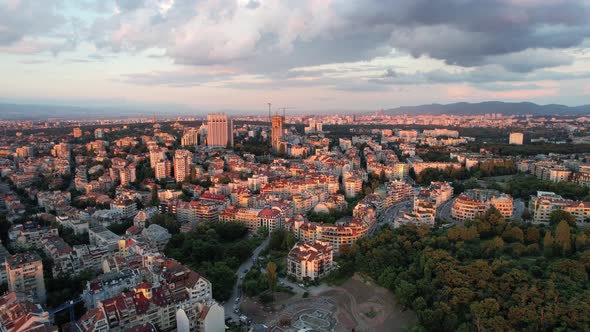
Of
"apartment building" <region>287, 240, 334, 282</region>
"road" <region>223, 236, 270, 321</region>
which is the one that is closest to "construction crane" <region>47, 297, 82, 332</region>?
"road" <region>223, 236, 270, 321</region>

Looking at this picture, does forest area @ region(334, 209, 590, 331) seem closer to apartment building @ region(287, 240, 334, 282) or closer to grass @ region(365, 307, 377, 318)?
apartment building @ region(287, 240, 334, 282)

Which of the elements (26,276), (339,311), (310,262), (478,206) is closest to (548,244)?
(478,206)

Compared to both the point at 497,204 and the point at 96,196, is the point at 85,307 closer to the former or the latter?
the point at 96,196

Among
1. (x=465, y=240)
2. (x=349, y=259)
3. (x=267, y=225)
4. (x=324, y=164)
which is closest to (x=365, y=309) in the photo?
(x=349, y=259)

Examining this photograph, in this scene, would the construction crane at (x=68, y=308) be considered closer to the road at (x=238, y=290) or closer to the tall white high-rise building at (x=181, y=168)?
the road at (x=238, y=290)

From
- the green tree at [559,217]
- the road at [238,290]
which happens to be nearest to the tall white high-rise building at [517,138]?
the green tree at [559,217]
